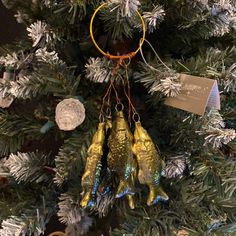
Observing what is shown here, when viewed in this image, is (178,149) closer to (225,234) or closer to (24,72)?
(225,234)

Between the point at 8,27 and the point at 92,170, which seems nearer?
the point at 92,170

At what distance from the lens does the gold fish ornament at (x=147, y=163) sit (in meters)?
0.46

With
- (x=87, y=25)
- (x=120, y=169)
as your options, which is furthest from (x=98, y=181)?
(x=87, y=25)

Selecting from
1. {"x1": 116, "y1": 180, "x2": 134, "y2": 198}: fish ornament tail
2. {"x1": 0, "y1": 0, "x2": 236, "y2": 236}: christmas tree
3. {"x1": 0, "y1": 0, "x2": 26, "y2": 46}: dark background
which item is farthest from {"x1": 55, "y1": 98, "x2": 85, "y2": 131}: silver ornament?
{"x1": 0, "y1": 0, "x2": 26, "y2": 46}: dark background

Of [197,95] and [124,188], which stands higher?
[197,95]

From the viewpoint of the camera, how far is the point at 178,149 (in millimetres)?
565

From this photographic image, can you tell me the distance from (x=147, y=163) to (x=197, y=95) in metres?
0.11

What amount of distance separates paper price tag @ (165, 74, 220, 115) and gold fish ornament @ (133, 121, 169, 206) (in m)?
0.06

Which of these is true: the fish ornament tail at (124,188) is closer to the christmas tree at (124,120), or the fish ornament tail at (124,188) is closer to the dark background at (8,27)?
the christmas tree at (124,120)

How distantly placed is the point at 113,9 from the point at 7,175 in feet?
1.12

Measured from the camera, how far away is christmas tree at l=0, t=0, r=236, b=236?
1.53 feet

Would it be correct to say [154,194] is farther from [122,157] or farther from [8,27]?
[8,27]

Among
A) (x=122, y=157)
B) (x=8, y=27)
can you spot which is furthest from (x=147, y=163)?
(x=8, y=27)

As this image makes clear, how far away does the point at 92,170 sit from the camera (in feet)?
1.52
